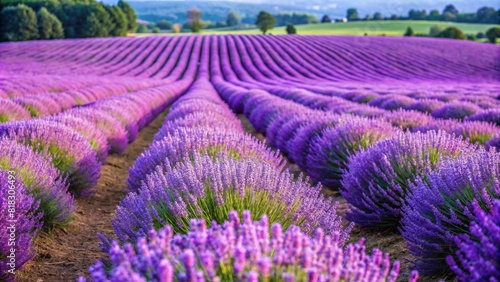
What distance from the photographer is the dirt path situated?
3.07 meters

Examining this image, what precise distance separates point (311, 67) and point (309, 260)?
3444 centimetres

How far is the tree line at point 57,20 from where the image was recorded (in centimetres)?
4747

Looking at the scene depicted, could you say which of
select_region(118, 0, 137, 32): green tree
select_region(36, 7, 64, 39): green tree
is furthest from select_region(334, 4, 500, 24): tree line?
select_region(36, 7, 64, 39): green tree

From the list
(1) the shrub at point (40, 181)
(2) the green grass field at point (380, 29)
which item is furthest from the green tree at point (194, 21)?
(1) the shrub at point (40, 181)

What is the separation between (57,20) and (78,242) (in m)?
52.8

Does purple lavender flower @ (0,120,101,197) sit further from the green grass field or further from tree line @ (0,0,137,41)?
the green grass field

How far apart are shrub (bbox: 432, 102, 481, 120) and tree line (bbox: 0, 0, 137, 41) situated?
4663 cm

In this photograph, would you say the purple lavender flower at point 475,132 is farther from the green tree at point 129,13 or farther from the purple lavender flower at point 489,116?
the green tree at point 129,13

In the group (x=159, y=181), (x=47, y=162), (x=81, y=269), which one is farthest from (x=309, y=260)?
(x=47, y=162)

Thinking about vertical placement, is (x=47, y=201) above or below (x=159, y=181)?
below

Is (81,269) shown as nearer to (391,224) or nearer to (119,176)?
(391,224)

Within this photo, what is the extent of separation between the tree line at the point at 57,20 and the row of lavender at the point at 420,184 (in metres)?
48.2

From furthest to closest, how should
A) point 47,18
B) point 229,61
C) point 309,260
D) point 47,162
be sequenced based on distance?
point 47,18 < point 229,61 < point 47,162 < point 309,260

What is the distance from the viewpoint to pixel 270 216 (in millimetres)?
2447
